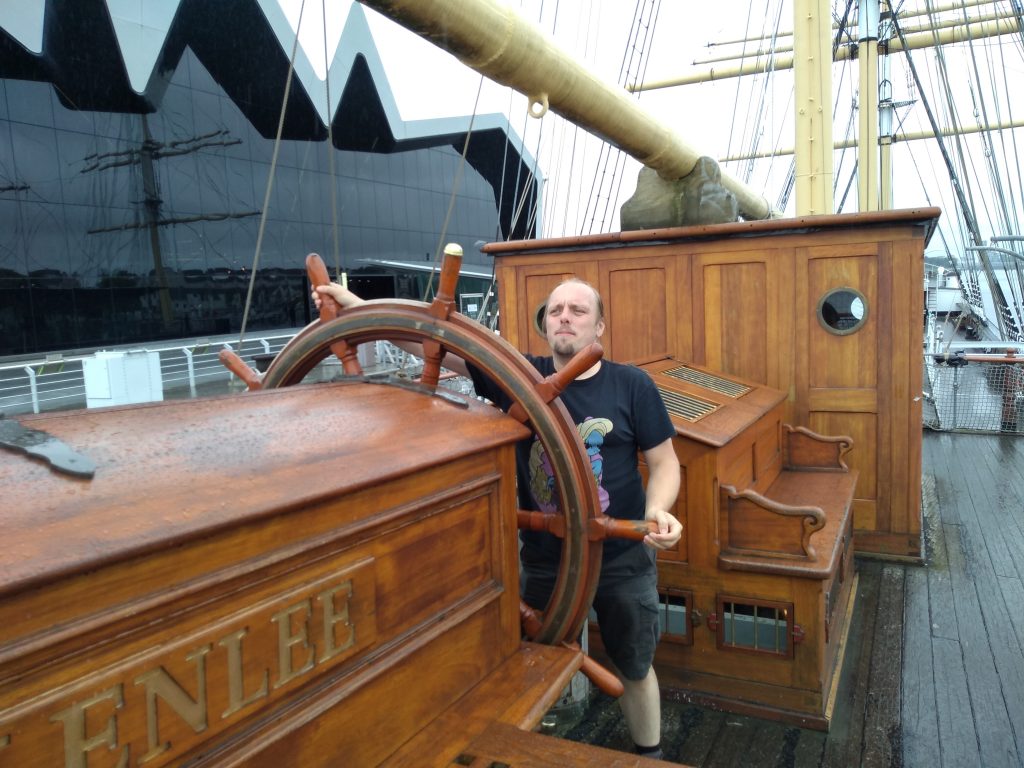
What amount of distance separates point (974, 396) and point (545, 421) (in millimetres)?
7756

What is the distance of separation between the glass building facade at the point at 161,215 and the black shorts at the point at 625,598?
891 centimetres

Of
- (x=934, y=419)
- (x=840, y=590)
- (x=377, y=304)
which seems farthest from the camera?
(x=934, y=419)

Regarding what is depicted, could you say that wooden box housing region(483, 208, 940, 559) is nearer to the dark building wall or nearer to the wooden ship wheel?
the wooden ship wheel

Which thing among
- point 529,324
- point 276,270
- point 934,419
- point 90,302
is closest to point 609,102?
point 529,324

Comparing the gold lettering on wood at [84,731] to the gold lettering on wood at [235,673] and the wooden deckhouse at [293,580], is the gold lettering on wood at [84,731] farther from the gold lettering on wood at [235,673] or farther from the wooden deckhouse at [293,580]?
the gold lettering on wood at [235,673]

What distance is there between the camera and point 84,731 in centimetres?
78

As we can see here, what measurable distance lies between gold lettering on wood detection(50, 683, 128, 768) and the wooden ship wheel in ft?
2.75

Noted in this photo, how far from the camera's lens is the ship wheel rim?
56.7 inches

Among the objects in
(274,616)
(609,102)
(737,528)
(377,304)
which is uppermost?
(609,102)

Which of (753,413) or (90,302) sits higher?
(90,302)

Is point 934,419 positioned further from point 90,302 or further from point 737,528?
point 90,302

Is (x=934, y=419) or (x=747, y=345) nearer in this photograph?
(x=747, y=345)

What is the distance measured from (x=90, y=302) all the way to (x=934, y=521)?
43.3 ft

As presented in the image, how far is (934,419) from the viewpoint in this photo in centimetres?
773
